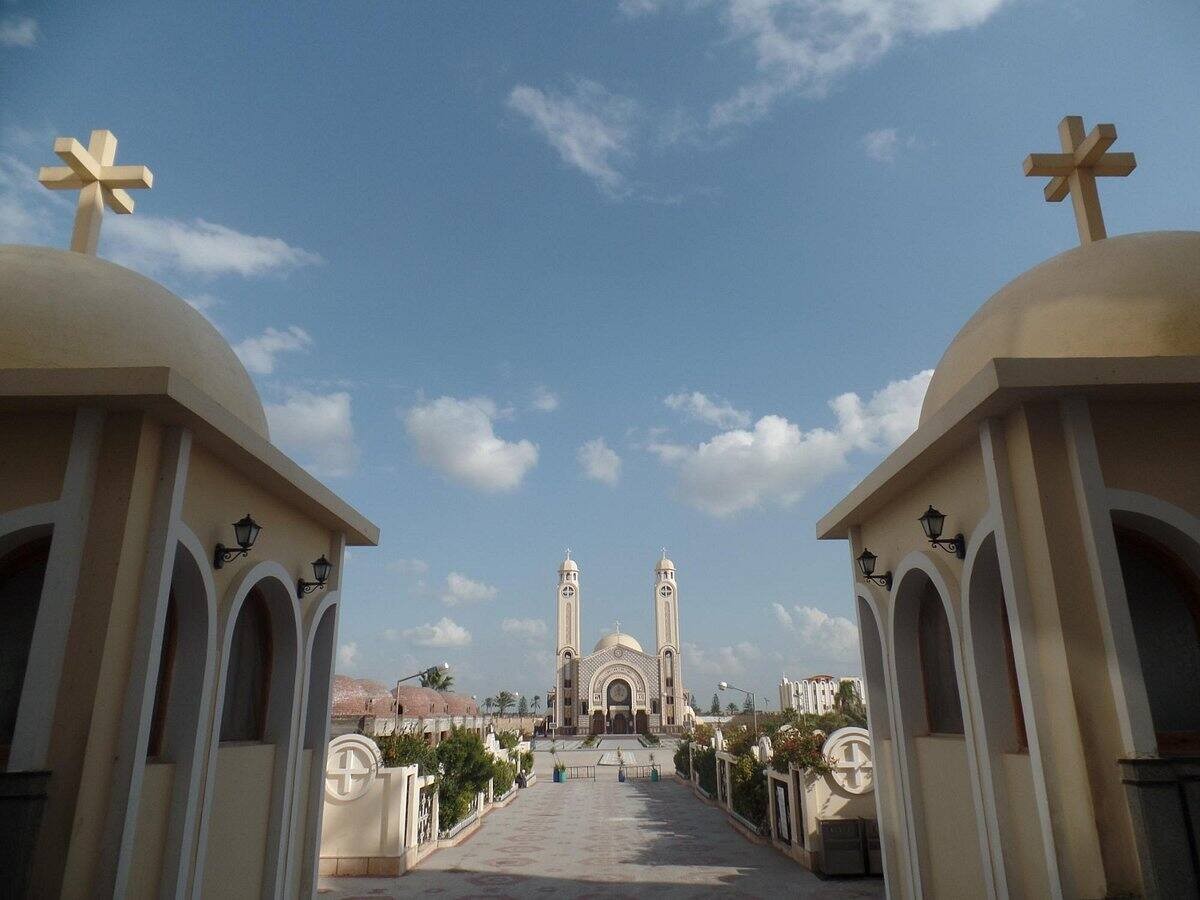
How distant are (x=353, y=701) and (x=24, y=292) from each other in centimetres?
2586

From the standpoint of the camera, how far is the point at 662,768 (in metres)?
35.7

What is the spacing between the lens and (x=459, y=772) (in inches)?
642

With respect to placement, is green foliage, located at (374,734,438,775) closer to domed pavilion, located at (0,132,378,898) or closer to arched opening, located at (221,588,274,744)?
domed pavilion, located at (0,132,378,898)

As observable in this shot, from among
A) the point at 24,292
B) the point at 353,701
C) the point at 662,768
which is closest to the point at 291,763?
the point at 24,292

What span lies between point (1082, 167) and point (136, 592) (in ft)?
27.6

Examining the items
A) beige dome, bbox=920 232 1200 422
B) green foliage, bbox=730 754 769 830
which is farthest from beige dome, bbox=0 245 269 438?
green foliage, bbox=730 754 769 830

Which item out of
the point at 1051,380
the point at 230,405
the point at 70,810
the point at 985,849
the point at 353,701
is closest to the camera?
the point at 70,810

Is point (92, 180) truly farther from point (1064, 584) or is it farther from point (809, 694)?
point (809, 694)

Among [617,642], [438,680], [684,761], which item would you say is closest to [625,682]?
[617,642]

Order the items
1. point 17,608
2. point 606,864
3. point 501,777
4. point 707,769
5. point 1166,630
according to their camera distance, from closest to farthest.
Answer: point 1166,630, point 17,608, point 606,864, point 501,777, point 707,769

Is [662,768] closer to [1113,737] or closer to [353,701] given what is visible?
[353,701]

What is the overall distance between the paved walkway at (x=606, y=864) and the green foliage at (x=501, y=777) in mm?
842

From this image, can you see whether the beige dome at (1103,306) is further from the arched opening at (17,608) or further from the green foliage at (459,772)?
the green foliage at (459,772)

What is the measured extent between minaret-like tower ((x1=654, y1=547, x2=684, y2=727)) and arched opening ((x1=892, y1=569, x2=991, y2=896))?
64220 millimetres
